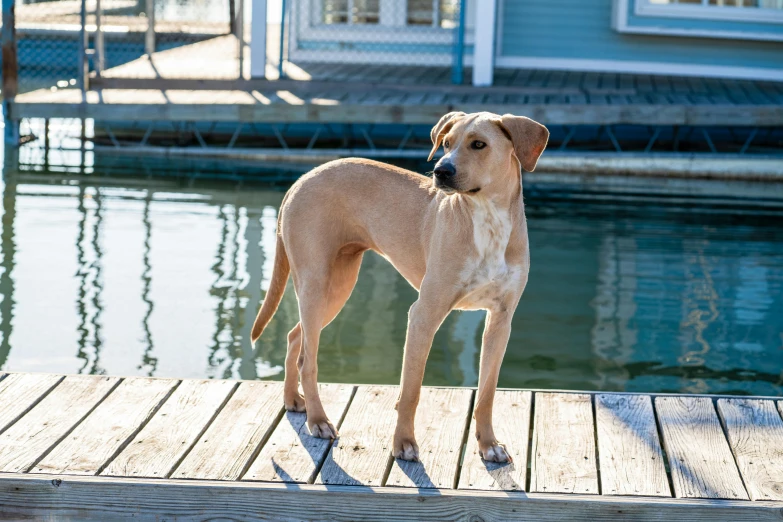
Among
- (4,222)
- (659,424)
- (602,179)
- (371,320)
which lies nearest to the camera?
(659,424)

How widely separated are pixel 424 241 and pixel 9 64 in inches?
326

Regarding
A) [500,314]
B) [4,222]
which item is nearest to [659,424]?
[500,314]

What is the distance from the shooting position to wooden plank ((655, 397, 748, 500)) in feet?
10.0

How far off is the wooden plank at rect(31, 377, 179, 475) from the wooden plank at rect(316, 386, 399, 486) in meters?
0.70

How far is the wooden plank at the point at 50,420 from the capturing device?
3188 mm

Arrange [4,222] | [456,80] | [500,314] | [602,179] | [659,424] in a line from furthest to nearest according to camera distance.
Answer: [456,80] < [602,179] < [4,222] < [659,424] < [500,314]

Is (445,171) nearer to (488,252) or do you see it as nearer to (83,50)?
(488,252)

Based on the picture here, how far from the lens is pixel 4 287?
6.40 metres

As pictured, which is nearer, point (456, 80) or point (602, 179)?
point (602, 179)

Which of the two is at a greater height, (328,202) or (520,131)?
(520,131)

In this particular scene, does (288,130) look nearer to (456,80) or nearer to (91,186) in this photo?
(456,80)

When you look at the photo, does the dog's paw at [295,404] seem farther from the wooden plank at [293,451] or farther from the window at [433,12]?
the window at [433,12]

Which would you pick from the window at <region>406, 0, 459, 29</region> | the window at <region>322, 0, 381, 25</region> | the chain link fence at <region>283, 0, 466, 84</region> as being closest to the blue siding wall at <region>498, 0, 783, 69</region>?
the window at <region>406, 0, 459, 29</region>

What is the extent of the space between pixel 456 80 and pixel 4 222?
16.5 ft
